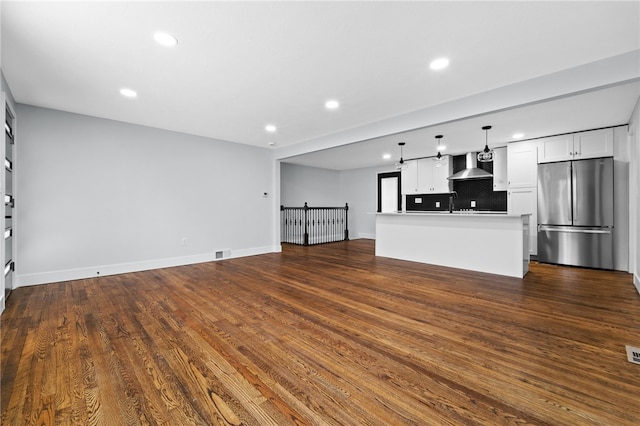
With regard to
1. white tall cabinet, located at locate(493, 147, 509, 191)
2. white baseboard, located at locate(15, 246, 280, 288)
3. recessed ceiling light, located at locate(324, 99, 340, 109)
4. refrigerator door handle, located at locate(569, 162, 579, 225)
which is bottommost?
white baseboard, located at locate(15, 246, 280, 288)

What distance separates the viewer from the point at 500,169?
609 centimetres

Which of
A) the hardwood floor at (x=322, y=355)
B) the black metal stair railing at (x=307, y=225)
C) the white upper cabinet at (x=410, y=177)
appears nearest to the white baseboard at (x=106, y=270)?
the hardwood floor at (x=322, y=355)

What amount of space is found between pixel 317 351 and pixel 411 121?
337cm

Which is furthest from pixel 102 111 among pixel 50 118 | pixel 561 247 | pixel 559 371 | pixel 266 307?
pixel 561 247

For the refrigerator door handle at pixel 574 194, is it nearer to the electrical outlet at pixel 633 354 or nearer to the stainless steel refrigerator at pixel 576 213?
the stainless steel refrigerator at pixel 576 213

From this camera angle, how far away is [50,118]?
391cm

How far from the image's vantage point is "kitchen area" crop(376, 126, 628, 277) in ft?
14.5

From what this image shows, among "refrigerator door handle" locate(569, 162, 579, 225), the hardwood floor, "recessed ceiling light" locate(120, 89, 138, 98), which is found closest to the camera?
the hardwood floor

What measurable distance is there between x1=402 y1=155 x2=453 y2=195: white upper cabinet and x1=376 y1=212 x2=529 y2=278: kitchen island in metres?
2.18

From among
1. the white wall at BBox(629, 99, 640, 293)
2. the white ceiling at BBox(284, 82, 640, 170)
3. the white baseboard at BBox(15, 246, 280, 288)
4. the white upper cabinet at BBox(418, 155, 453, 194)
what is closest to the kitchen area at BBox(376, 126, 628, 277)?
the white wall at BBox(629, 99, 640, 293)

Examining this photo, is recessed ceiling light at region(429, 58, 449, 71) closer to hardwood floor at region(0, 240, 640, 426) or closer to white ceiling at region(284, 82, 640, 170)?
white ceiling at region(284, 82, 640, 170)

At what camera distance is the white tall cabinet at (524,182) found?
5344 millimetres

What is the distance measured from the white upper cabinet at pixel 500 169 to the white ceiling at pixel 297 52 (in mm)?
2003

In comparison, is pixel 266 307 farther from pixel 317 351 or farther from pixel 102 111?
pixel 102 111
